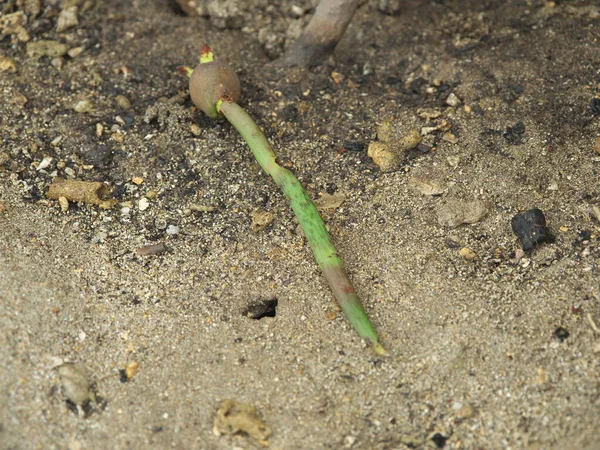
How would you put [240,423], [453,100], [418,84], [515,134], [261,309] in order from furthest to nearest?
[418,84] < [453,100] < [515,134] < [261,309] < [240,423]

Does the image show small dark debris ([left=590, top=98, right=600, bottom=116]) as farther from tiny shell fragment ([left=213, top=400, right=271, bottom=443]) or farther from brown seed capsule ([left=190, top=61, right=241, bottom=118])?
tiny shell fragment ([left=213, top=400, right=271, bottom=443])

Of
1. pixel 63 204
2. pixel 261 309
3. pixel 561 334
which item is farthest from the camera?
pixel 63 204

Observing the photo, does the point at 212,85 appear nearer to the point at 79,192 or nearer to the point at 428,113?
the point at 79,192

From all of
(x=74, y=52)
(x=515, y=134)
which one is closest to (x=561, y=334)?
(x=515, y=134)

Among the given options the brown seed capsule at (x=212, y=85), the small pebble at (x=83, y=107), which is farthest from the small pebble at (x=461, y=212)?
the small pebble at (x=83, y=107)

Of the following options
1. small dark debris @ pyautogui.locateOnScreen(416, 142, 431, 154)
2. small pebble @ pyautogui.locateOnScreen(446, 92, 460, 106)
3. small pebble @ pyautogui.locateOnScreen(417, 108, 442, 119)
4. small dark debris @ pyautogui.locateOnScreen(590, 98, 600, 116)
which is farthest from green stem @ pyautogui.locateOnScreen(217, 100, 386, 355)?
small dark debris @ pyautogui.locateOnScreen(590, 98, 600, 116)

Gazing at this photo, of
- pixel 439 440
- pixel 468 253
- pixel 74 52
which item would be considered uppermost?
pixel 74 52

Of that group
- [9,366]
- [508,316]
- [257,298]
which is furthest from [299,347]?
[9,366]

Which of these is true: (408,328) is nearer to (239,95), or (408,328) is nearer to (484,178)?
(484,178)
